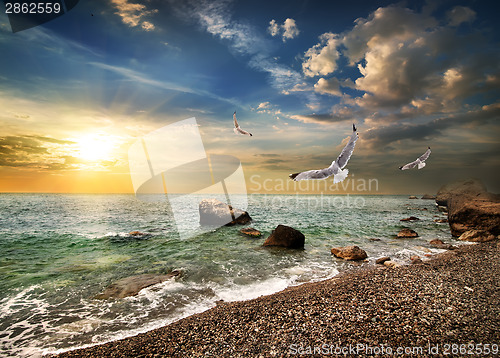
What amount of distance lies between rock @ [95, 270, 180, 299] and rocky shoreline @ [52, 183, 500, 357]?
3556 millimetres

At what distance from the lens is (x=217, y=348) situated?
17.2 ft

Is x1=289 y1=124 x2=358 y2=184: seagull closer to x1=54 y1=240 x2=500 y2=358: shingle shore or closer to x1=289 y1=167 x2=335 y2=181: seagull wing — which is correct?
x1=289 y1=167 x2=335 y2=181: seagull wing

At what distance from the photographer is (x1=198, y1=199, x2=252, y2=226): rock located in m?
27.4

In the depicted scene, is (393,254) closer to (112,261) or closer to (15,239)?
(112,261)

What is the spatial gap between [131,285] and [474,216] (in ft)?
84.2

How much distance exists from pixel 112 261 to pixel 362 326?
1485 centimetres

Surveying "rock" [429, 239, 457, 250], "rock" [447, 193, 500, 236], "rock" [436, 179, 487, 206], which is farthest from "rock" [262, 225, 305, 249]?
"rock" [436, 179, 487, 206]

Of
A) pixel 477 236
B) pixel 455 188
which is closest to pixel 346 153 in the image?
pixel 477 236

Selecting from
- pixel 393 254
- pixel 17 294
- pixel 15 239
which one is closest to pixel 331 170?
pixel 393 254

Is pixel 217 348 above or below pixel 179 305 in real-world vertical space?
above

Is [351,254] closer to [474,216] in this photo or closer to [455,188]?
[474,216]

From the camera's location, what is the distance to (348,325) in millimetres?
5570

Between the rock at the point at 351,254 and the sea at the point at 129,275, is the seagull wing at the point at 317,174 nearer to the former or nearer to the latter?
the sea at the point at 129,275

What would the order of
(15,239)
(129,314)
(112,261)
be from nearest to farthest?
(129,314), (112,261), (15,239)
